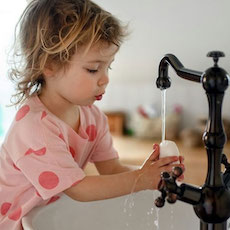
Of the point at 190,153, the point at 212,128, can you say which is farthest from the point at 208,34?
the point at 190,153

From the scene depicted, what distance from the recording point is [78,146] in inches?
37.7

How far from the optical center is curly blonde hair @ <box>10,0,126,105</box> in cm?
83

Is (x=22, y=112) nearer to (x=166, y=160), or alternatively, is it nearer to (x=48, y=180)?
(x=48, y=180)

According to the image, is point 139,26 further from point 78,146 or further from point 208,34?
point 78,146

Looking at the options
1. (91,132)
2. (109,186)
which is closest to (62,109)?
(91,132)

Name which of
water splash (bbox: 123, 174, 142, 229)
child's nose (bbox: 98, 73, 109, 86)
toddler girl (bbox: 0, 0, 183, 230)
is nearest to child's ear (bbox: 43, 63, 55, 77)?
toddler girl (bbox: 0, 0, 183, 230)

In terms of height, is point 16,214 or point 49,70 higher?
point 49,70

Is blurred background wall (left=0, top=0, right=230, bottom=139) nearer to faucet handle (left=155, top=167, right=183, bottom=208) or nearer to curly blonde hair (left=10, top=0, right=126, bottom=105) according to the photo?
curly blonde hair (left=10, top=0, right=126, bottom=105)

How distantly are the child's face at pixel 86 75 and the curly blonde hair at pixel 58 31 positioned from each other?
0.02m

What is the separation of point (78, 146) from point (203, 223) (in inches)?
17.6

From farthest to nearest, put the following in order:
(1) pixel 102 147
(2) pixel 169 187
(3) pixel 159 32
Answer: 1. (3) pixel 159 32
2. (1) pixel 102 147
3. (2) pixel 169 187

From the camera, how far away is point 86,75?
0.85 metres

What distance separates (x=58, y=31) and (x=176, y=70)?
0.34 meters

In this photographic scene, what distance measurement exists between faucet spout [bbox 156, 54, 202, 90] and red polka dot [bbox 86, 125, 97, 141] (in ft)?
1.19
